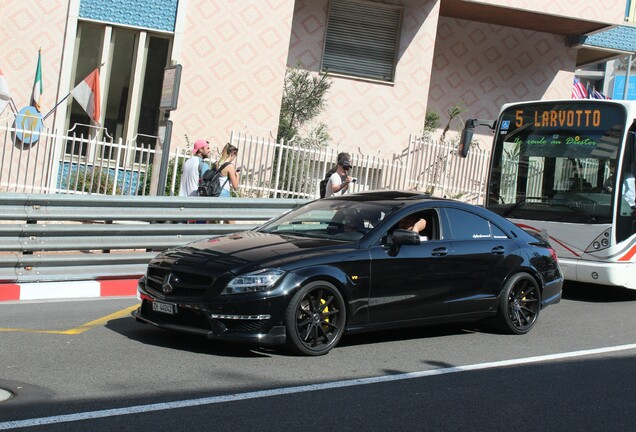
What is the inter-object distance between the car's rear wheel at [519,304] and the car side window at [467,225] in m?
0.60

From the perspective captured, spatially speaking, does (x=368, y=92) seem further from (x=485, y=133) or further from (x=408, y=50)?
(x=485, y=133)

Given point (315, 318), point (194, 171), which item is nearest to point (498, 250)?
point (315, 318)

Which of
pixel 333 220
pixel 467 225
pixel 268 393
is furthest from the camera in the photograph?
pixel 467 225

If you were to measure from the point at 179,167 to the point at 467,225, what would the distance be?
8447 millimetres

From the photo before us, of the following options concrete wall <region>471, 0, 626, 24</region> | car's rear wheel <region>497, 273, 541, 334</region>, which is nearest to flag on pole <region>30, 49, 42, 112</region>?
car's rear wheel <region>497, 273, 541, 334</region>

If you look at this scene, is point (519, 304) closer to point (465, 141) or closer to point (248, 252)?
point (248, 252)

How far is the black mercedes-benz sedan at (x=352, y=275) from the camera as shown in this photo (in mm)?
7492

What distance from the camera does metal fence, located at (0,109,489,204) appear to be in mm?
14641

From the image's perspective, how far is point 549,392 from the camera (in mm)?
7094

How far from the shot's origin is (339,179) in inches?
520

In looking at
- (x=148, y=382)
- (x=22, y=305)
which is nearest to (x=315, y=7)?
(x=22, y=305)

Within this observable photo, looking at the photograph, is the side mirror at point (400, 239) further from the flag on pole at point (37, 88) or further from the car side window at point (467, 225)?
the flag on pole at point (37, 88)

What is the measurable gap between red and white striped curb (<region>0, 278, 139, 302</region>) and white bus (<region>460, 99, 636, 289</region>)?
537cm

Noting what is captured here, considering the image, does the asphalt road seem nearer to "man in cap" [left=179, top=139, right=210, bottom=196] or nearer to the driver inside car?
the driver inside car
